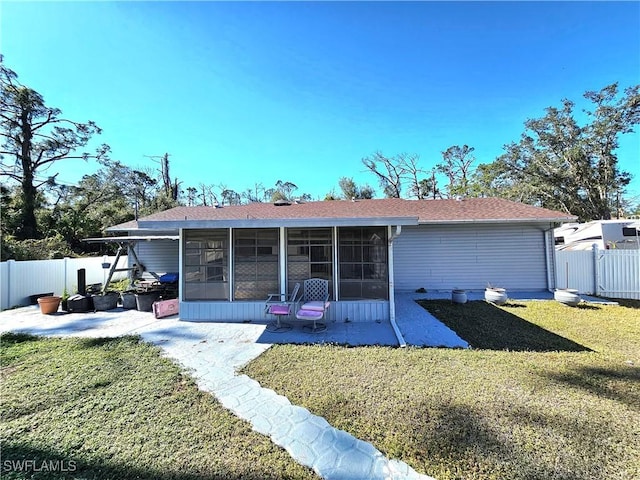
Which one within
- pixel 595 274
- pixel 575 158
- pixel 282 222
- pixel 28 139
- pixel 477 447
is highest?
pixel 28 139

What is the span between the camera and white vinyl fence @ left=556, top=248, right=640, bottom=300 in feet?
28.2

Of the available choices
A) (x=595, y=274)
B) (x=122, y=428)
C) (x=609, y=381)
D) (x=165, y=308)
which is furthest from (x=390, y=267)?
(x=595, y=274)

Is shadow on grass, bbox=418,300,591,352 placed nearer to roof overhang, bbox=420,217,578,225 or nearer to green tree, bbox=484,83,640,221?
roof overhang, bbox=420,217,578,225

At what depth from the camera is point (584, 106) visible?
21094mm

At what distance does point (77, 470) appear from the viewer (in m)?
2.21

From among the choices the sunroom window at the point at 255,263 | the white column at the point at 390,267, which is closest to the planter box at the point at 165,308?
the sunroom window at the point at 255,263

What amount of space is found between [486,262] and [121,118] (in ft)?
61.8

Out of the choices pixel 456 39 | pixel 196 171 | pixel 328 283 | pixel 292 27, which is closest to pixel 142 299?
pixel 328 283

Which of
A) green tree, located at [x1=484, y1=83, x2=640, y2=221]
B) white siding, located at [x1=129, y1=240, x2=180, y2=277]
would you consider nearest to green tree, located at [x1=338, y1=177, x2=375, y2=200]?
green tree, located at [x1=484, y1=83, x2=640, y2=221]

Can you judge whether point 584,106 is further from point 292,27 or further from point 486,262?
point 292,27

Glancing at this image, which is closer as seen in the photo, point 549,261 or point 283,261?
point 283,261

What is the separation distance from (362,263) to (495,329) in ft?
10.4

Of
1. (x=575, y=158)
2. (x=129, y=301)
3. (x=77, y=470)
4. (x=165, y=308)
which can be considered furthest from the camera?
(x=575, y=158)

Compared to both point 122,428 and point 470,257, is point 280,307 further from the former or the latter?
point 470,257
